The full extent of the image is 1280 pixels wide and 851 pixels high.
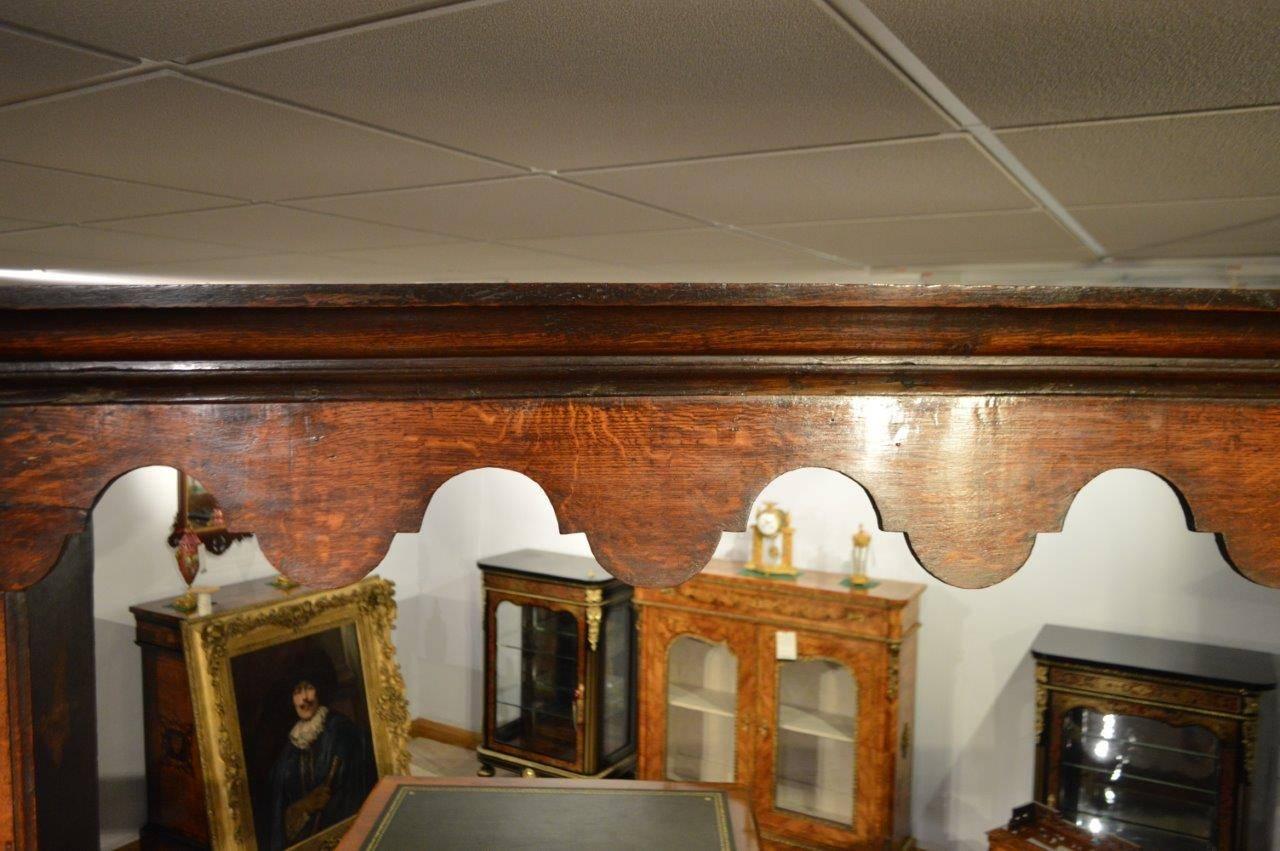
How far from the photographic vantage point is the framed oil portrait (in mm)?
3490

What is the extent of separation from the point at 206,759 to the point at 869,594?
2.57 metres

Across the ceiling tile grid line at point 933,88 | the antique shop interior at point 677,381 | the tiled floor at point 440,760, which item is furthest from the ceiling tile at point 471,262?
the tiled floor at point 440,760

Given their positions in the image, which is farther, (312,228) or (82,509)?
(312,228)

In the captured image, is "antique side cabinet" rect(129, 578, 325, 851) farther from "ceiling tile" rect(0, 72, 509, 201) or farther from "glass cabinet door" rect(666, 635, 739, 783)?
"ceiling tile" rect(0, 72, 509, 201)

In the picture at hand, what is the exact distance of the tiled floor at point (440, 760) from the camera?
190 inches

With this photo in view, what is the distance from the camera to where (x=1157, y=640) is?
136 inches

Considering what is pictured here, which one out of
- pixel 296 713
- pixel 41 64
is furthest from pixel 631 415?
pixel 296 713

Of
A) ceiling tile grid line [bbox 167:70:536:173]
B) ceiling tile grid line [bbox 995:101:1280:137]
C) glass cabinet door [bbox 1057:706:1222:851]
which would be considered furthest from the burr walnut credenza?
glass cabinet door [bbox 1057:706:1222:851]

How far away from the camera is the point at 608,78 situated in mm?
1181

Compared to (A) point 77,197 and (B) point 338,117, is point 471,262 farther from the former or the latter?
(B) point 338,117

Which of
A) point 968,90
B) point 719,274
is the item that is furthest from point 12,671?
point 719,274

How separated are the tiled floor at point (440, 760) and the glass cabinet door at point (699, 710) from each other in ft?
3.69

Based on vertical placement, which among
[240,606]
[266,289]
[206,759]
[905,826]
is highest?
[266,289]

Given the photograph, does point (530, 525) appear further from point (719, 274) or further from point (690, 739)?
point (719, 274)
